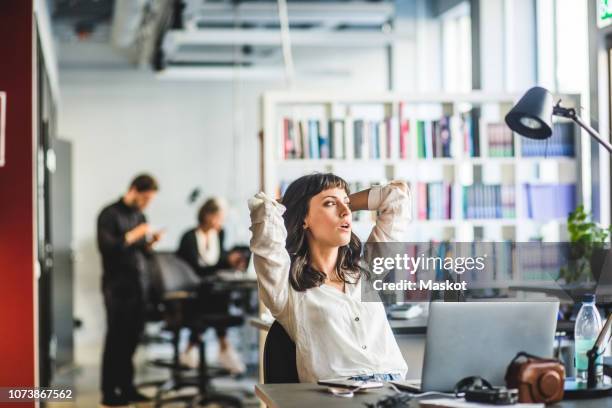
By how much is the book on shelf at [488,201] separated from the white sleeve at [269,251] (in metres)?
3.85

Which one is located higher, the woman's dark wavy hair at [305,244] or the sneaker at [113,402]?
the woman's dark wavy hair at [305,244]

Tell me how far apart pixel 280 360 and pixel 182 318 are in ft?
14.6

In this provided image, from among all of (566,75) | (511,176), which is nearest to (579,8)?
(566,75)

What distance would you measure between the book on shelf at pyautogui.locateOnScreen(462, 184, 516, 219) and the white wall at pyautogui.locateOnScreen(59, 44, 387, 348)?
17.5 feet

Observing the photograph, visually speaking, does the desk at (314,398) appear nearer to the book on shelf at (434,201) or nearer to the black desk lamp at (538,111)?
the black desk lamp at (538,111)

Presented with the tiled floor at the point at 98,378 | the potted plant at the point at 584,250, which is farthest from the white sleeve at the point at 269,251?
the tiled floor at the point at 98,378

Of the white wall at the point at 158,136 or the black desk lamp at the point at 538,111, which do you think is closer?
the black desk lamp at the point at 538,111

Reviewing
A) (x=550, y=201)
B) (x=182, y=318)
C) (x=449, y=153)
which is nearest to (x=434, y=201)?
(x=449, y=153)

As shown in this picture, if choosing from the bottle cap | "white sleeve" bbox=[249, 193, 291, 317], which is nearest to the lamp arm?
the bottle cap

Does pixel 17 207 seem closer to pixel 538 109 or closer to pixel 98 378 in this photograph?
pixel 538 109

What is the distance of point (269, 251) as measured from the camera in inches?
124

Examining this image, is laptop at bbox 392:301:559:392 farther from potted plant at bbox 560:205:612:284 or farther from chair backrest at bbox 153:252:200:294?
chair backrest at bbox 153:252:200:294

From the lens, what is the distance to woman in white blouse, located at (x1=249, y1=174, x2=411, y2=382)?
3111 millimetres

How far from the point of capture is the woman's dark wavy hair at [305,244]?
10.5 feet
